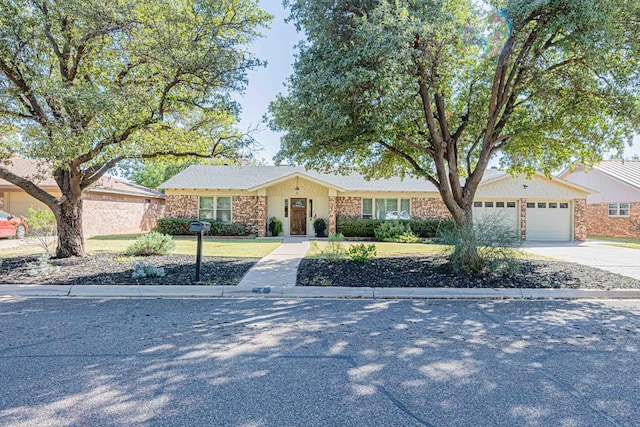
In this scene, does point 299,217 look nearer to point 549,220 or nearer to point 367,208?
point 367,208

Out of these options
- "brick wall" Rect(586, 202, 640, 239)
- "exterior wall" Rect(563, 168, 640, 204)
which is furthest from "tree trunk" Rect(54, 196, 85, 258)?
"brick wall" Rect(586, 202, 640, 239)

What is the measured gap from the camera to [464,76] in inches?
431

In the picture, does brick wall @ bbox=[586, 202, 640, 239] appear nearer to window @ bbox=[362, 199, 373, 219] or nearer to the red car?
window @ bbox=[362, 199, 373, 219]

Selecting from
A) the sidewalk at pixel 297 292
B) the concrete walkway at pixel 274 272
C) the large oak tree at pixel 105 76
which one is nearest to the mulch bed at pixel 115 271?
the concrete walkway at pixel 274 272

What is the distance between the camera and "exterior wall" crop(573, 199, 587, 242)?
68.0 feet

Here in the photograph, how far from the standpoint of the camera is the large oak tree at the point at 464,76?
7.27 metres

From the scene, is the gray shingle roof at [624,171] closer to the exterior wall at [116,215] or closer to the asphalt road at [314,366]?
the asphalt road at [314,366]

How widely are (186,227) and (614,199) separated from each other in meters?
27.2

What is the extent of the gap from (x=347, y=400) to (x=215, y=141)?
366 inches

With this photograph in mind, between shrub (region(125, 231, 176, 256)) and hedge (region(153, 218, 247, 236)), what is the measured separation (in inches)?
318

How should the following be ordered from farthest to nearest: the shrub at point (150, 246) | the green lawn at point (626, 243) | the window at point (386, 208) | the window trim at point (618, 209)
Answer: the window trim at point (618, 209)
the window at point (386, 208)
the green lawn at point (626, 243)
the shrub at point (150, 246)

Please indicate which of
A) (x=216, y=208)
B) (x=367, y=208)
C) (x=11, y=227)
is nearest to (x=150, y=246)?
(x=216, y=208)

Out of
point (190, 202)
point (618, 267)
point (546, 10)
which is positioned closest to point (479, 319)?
point (546, 10)

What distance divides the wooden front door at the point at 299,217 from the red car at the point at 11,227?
12758mm
